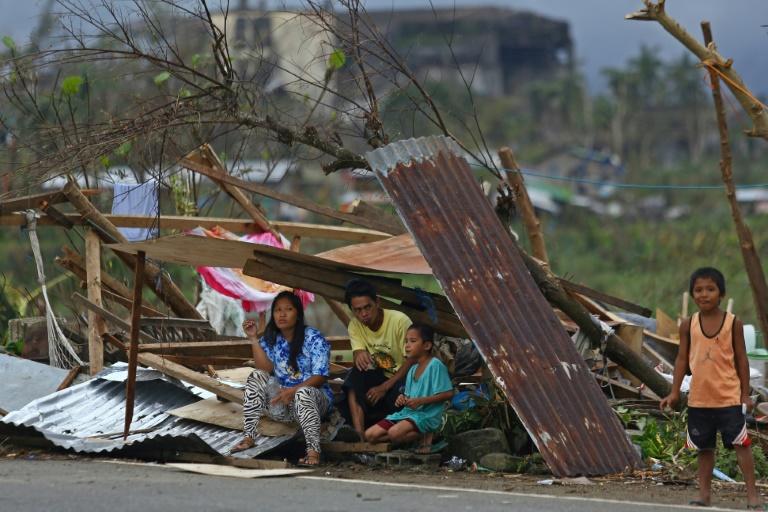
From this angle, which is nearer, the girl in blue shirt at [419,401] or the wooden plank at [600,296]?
the girl in blue shirt at [419,401]

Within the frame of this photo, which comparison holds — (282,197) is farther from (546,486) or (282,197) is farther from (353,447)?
(546,486)

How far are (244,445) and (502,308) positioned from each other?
1.98 meters

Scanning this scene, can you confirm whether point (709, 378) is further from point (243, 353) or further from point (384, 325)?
point (243, 353)

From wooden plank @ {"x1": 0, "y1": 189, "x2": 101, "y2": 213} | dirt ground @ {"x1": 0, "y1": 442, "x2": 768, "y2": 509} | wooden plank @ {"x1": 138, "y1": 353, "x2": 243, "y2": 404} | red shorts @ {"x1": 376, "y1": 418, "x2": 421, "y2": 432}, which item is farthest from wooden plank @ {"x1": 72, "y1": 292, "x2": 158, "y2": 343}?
red shorts @ {"x1": 376, "y1": 418, "x2": 421, "y2": 432}

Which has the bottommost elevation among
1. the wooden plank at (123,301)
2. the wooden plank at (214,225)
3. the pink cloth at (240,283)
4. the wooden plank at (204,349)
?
A: the wooden plank at (204,349)

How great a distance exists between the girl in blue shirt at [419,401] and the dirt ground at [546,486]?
0.23 metres

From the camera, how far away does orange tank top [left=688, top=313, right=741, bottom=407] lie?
6.72 meters

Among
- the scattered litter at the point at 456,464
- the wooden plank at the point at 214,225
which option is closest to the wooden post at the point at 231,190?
the wooden plank at the point at 214,225

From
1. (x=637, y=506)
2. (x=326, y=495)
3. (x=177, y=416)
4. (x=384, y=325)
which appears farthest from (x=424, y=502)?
(x=177, y=416)

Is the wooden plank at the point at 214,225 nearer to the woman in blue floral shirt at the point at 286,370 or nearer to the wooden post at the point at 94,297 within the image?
the wooden post at the point at 94,297

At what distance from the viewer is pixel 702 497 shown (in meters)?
6.73

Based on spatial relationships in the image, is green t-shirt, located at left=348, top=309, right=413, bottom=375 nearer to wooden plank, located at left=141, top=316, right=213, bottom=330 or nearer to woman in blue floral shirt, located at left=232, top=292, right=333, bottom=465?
woman in blue floral shirt, located at left=232, top=292, right=333, bottom=465

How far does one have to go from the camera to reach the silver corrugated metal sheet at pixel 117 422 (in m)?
8.38

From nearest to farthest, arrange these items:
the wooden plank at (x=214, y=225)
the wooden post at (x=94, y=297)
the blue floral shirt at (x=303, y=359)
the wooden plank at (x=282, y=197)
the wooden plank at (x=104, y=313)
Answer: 1. the blue floral shirt at (x=303, y=359)
2. the wooden plank at (x=104, y=313)
3. the wooden post at (x=94, y=297)
4. the wooden plank at (x=282, y=197)
5. the wooden plank at (x=214, y=225)
